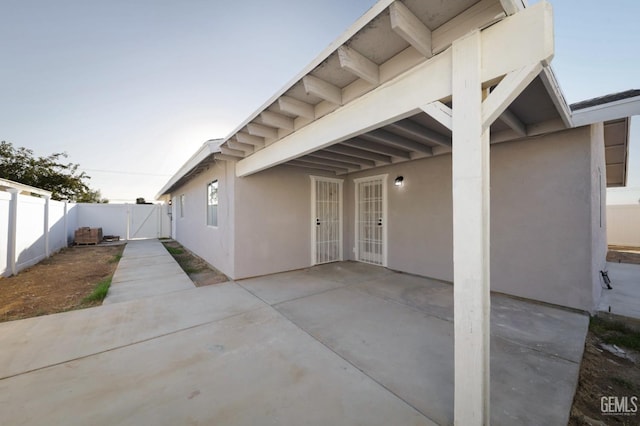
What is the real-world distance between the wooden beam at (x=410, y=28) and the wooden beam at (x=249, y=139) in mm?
2921

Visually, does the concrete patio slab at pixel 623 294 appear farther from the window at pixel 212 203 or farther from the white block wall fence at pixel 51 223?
the white block wall fence at pixel 51 223

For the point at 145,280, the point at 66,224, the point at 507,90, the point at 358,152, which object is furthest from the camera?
the point at 66,224

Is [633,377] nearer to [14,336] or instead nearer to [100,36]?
[14,336]

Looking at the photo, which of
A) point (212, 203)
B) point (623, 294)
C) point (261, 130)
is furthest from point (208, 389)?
point (623, 294)

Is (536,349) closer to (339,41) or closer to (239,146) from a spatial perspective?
(339,41)

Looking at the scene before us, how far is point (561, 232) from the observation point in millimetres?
3510

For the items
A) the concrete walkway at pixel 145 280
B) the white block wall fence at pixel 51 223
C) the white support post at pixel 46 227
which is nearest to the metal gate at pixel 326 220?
the concrete walkway at pixel 145 280

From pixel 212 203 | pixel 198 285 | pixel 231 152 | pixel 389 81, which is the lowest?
pixel 198 285

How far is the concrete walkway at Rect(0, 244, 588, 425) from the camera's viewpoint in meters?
1.66

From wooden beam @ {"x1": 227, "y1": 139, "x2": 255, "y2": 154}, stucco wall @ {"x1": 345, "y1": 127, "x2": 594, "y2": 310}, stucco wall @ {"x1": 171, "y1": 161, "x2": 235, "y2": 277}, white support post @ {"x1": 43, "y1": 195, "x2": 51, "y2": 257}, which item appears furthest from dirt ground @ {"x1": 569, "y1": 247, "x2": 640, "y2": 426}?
white support post @ {"x1": 43, "y1": 195, "x2": 51, "y2": 257}

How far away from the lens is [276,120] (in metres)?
3.18

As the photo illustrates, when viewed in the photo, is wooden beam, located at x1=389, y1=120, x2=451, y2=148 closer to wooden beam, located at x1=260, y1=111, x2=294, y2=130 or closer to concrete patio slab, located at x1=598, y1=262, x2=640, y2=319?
wooden beam, located at x1=260, y1=111, x2=294, y2=130

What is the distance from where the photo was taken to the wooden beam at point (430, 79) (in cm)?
124

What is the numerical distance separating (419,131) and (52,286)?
761cm
